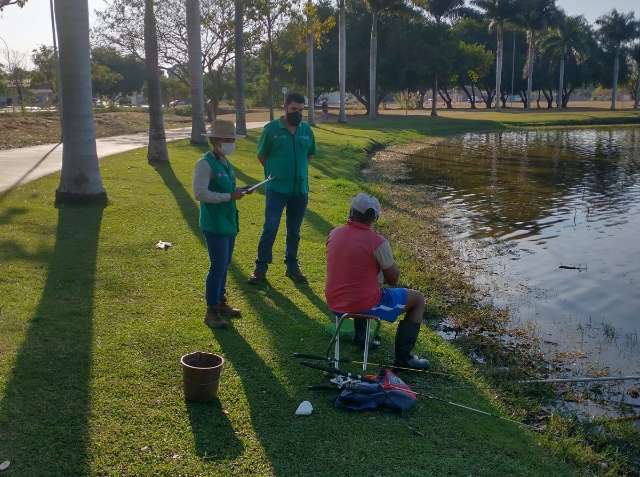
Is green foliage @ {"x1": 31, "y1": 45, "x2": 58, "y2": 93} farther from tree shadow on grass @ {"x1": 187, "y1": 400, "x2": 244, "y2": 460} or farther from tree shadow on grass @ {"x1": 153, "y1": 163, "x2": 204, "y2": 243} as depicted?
tree shadow on grass @ {"x1": 187, "y1": 400, "x2": 244, "y2": 460}

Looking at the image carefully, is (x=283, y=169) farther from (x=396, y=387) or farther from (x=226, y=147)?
(x=396, y=387)

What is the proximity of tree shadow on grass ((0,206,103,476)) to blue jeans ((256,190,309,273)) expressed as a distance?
188 centimetres

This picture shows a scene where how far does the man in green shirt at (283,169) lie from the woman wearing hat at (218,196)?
134 centimetres

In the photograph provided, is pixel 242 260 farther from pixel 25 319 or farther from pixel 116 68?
pixel 116 68

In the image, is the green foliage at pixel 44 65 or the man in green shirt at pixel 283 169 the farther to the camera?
the green foliage at pixel 44 65

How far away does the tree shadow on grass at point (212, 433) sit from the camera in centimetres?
420

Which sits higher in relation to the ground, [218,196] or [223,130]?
[223,130]

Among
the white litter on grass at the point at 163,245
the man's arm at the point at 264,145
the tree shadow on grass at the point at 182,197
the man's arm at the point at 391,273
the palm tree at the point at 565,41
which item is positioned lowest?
the white litter on grass at the point at 163,245

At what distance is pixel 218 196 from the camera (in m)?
5.83

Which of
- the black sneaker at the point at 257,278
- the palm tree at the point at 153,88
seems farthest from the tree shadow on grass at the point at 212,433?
the palm tree at the point at 153,88

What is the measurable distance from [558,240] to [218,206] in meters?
7.99

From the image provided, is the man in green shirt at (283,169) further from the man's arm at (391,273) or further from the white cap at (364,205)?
the man's arm at (391,273)

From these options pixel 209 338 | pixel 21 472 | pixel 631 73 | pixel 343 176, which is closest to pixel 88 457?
→ pixel 21 472

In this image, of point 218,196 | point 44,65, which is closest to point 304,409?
point 218,196
